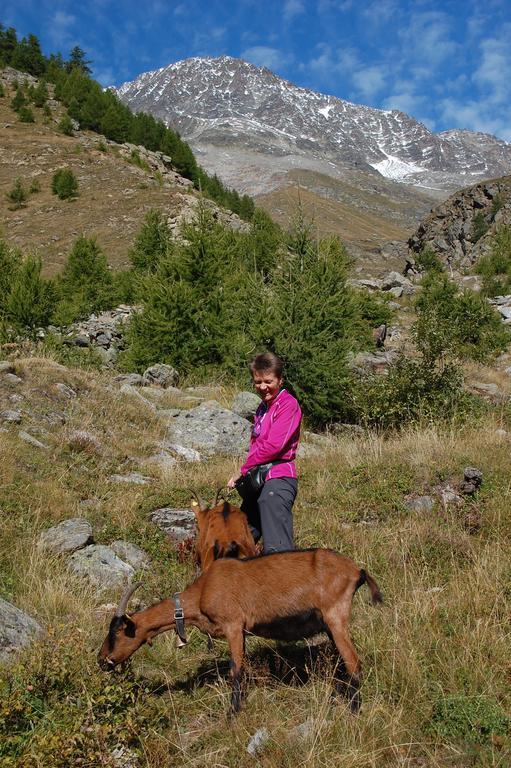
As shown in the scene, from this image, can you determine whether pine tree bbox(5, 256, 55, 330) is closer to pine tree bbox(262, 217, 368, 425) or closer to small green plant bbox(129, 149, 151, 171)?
pine tree bbox(262, 217, 368, 425)

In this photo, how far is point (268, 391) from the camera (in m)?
4.50

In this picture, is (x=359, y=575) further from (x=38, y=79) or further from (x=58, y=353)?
(x=38, y=79)

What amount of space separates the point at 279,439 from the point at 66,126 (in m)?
62.4

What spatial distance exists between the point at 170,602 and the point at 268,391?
5.87 feet

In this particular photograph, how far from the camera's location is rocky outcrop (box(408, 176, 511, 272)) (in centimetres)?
5212

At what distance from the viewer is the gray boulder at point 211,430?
9.65 metres

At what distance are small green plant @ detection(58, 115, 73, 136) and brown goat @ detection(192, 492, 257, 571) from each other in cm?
6245

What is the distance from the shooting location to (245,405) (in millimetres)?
11758

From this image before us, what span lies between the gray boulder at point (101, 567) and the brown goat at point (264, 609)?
1.66 meters

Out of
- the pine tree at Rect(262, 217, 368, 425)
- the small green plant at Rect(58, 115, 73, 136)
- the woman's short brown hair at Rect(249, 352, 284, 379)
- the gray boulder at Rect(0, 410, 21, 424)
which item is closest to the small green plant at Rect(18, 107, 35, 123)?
the small green plant at Rect(58, 115, 73, 136)

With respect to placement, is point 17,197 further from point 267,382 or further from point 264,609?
point 264,609

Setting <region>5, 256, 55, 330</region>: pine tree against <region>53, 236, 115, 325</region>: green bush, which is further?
<region>53, 236, 115, 325</region>: green bush

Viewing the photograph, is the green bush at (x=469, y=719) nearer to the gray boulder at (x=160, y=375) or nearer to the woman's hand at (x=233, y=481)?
the woman's hand at (x=233, y=481)

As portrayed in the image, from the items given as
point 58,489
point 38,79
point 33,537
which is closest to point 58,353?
point 58,489
